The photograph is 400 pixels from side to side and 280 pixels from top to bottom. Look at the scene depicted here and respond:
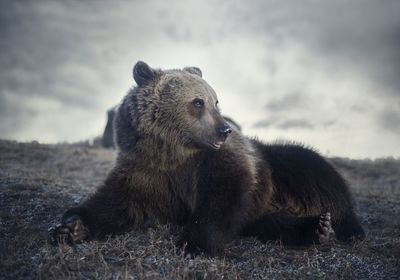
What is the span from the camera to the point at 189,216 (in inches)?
207

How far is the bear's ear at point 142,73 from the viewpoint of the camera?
5.53 m

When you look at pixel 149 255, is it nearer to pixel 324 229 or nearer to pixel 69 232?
pixel 69 232

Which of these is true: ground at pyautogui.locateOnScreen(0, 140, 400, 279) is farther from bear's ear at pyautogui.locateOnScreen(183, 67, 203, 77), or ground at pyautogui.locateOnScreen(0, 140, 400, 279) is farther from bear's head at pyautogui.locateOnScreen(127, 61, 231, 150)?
bear's ear at pyautogui.locateOnScreen(183, 67, 203, 77)

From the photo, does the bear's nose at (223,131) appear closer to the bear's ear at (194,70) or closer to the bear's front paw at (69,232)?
the bear's ear at (194,70)

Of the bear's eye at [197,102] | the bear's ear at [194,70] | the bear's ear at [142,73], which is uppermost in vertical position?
the bear's ear at [194,70]

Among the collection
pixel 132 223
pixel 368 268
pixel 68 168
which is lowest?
pixel 368 268

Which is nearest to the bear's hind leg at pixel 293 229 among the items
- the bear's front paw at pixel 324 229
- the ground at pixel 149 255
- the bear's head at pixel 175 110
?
the bear's front paw at pixel 324 229

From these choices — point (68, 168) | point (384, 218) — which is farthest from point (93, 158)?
point (384, 218)

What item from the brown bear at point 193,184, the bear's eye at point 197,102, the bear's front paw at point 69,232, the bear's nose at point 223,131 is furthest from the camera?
the bear's eye at point 197,102

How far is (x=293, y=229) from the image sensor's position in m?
5.36

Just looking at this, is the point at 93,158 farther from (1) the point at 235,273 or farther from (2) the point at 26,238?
(1) the point at 235,273

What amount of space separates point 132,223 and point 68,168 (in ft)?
24.1

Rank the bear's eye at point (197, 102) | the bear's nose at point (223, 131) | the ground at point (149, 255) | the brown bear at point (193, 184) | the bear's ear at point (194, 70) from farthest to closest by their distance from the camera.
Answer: the bear's ear at point (194, 70)
the bear's eye at point (197, 102)
the bear's nose at point (223, 131)
the brown bear at point (193, 184)
the ground at point (149, 255)

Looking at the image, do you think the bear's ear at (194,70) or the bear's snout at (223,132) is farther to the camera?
the bear's ear at (194,70)
